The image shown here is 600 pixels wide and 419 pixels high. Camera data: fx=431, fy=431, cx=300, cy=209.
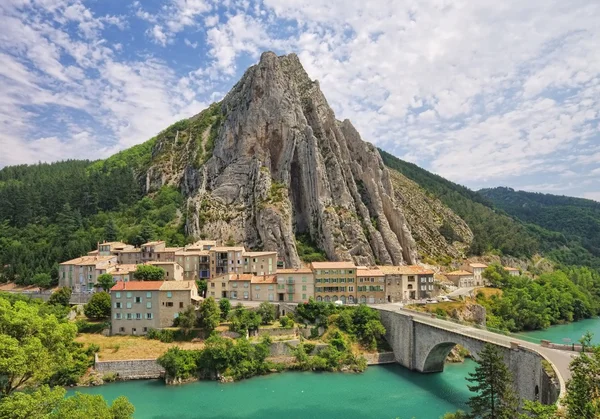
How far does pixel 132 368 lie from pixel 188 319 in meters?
7.78

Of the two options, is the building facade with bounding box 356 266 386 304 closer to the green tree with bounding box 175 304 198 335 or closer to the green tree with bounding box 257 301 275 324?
the green tree with bounding box 257 301 275 324

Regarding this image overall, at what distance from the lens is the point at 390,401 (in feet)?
125

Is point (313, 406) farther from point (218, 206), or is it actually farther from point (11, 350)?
point (218, 206)

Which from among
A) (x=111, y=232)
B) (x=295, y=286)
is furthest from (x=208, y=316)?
(x=111, y=232)

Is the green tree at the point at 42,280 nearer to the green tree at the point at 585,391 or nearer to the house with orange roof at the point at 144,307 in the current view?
the house with orange roof at the point at 144,307

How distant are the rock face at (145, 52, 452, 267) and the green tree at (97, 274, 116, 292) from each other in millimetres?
23764

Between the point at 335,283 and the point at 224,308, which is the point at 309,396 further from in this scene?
the point at 335,283

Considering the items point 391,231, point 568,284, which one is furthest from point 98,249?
point 568,284

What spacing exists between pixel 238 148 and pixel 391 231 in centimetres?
3632

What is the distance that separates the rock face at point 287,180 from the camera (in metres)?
79.6

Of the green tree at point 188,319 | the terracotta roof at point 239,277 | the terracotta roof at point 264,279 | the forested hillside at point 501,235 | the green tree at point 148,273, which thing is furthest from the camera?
the forested hillside at point 501,235

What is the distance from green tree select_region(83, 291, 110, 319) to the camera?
53.1 metres

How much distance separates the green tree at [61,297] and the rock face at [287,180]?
26838 mm

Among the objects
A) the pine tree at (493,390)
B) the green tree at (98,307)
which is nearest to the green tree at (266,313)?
the green tree at (98,307)
